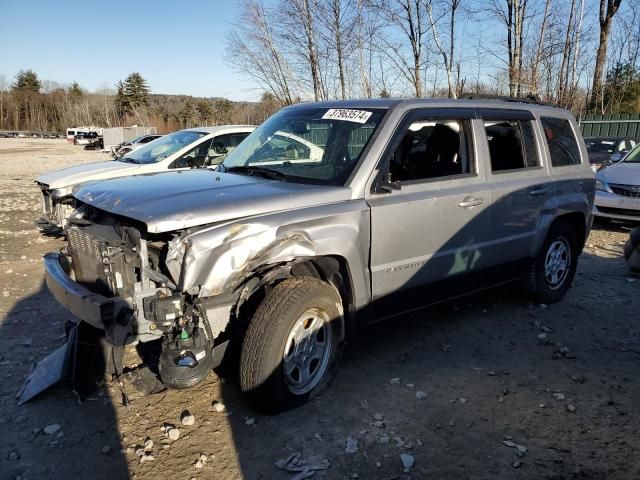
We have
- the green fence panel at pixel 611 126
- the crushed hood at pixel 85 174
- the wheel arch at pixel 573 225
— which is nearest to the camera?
the wheel arch at pixel 573 225

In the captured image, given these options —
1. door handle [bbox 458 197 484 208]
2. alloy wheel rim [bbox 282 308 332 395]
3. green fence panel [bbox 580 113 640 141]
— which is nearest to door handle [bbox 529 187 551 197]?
door handle [bbox 458 197 484 208]

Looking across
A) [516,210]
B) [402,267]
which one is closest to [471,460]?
[402,267]

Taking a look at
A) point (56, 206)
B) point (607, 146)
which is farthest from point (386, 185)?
point (607, 146)

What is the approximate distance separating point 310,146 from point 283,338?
1.61 metres

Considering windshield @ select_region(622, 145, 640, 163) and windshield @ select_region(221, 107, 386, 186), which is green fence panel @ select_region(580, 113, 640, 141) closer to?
windshield @ select_region(622, 145, 640, 163)

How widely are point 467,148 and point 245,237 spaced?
2256 mm

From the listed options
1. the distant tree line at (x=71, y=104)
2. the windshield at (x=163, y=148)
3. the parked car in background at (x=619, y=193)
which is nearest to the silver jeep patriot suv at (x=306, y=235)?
the windshield at (x=163, y=148)

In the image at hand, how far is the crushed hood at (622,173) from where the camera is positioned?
891 centimetres

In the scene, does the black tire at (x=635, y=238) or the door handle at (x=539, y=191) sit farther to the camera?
the black tire at (x=635, y=238)

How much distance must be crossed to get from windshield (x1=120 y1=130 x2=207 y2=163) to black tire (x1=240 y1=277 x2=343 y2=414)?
19.0 ft

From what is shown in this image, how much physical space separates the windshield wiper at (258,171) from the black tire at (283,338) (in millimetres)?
892

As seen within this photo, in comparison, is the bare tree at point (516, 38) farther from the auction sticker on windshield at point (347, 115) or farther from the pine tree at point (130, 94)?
the pine tree at point (130, 94)

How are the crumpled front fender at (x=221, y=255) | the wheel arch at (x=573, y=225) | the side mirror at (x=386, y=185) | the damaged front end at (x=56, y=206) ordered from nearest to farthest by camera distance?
1. the crumpled front fender at (x=221, y=255)
2. the side mirror at (x=386, y=185)
3. the wheel arch at (x=573, y=225)
4. the damaged front end at (x=56, y=206)

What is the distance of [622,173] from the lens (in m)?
9.19
